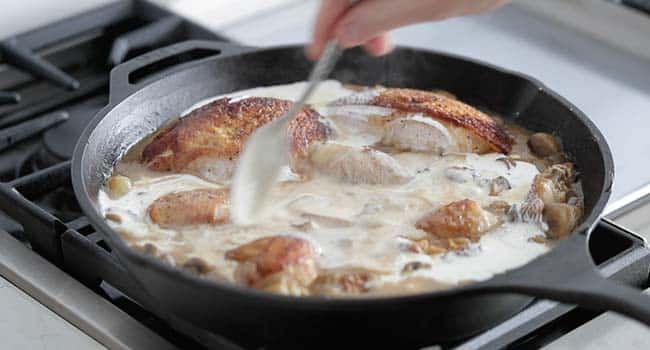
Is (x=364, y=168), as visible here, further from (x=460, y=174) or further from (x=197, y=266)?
(x=197, y=266)

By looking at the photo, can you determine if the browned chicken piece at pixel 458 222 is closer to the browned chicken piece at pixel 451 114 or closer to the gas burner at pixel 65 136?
the browned chicken piece at pixel 451 114

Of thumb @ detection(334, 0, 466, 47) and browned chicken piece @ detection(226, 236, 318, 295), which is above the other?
thumb @ detection(334, 0, 466, 47)

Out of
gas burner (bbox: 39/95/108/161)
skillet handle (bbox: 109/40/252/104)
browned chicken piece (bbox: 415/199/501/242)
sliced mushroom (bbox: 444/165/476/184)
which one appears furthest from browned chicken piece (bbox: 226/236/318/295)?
gas burner (bbox: 39/95/108/161)

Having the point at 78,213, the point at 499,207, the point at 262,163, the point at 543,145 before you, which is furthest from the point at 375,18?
the point at 78,213

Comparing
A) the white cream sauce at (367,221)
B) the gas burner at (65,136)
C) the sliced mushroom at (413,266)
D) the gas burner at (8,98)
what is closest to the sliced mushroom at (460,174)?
the white cream sauce at (367,221)

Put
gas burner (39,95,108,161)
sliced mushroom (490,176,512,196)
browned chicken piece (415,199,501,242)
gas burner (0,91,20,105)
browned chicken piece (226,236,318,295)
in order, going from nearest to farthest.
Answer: browned chicken piece (226,236,318,295)
browned chicken piece (415,199,501,242)
sliced mushroom (490,176,512,196)
gas burner (39,95,108,161)
gas burner (0,91,20,105)

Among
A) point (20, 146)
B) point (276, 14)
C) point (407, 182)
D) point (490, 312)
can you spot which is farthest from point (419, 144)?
point (276, 14)

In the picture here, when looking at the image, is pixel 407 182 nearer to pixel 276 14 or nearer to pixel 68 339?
pixel 68 339

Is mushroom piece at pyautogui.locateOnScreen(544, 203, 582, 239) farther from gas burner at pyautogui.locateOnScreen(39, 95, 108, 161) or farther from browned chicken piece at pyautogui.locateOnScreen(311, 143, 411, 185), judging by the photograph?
gas burner at pyautogui.locateOnScreen(39, 95, 108, 161)
